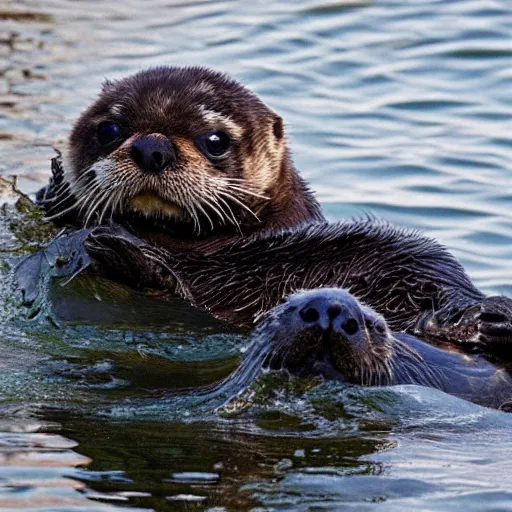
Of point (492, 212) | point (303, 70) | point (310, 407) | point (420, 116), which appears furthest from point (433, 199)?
point (310, 407)

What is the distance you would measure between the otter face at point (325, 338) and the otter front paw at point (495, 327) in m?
1.18

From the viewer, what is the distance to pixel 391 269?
7.02 metres

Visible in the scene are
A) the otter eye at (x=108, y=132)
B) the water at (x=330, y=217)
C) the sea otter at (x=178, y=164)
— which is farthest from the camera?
the otter eye at (x=108, y=132)

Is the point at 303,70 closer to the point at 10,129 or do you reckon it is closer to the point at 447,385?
the point at 10,129

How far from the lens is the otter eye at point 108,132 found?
24.1ft

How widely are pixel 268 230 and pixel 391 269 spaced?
A: 793 mm

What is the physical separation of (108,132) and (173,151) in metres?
0.44

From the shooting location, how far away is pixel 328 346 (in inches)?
204

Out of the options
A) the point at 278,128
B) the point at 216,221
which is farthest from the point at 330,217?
the point at 216,221

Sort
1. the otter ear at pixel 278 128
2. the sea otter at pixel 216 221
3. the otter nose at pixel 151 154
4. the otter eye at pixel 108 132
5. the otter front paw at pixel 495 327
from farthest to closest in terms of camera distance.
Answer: the otter ear at pixel 278 128 < the otter eye at pixel 108 132 < the otter nose at pixel 151 154 < the sea otter at pixel 216 221 < the otter front paw at pixel 495 327

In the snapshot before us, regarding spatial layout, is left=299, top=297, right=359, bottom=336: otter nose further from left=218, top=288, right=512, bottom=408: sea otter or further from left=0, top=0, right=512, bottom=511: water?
left=0, top=0, right=512, bottom=511: water

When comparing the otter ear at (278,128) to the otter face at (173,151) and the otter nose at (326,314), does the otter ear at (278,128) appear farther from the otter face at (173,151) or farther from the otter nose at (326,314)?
the otter nose at (326,314)

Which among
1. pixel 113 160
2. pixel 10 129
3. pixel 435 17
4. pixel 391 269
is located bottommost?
pixel 391 269

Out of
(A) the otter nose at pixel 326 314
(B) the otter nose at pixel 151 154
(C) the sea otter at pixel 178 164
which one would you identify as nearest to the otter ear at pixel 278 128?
(C) the sea otter at pixel 178 164
